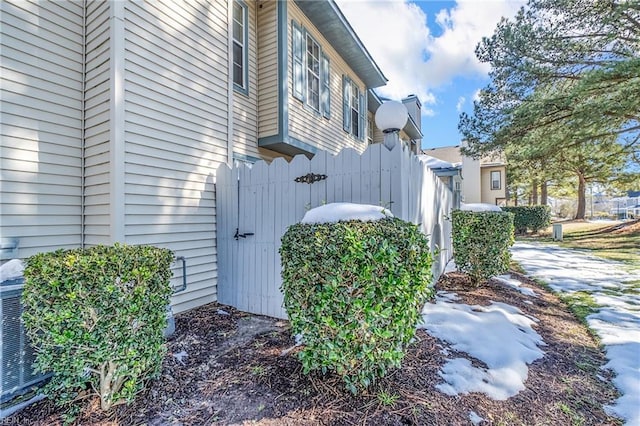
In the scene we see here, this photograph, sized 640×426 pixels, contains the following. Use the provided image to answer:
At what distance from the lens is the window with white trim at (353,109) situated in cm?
845

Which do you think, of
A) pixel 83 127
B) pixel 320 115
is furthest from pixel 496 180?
pixel 83 127

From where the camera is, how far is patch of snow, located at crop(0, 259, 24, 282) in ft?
7.41

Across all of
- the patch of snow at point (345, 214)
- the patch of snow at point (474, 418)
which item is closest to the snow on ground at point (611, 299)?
the patch of snow at point (474, 418)

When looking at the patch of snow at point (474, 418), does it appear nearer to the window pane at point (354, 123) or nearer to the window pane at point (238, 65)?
the window pane at point (238, 65)

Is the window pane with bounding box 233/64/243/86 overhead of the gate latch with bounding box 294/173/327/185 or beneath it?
overhead

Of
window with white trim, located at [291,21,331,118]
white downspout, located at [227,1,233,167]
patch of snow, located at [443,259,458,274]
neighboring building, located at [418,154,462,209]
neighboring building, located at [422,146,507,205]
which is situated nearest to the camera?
white downspout, located at [227,1,233,167]

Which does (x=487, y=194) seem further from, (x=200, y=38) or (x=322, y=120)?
(x=200, y=38)

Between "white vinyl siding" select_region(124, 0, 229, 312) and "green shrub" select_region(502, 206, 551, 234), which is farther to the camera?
"green shrub" select_region(502, 206, 551, 234)

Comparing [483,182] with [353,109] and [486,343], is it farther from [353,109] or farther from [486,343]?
[486,343]

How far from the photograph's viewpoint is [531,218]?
1623 cm

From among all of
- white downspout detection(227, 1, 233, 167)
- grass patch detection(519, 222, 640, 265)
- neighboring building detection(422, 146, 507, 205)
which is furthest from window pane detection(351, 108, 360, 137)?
neighboring building detection(422, 146, 507, 205)

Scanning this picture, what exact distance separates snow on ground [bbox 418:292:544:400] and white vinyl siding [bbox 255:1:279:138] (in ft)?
13.8

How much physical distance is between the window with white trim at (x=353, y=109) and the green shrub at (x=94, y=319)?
722cm

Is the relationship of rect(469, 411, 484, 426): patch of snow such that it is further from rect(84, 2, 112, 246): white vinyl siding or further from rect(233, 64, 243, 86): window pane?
rect(233, 64, 243, 86): window pane
